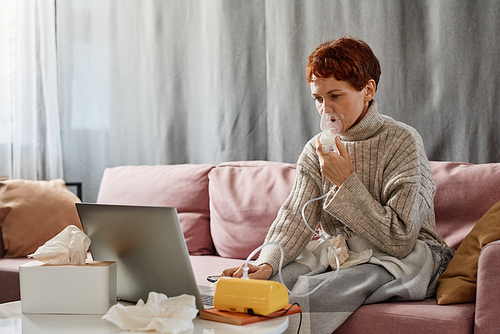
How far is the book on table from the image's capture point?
2.85 ft

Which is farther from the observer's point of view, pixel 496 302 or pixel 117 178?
pixel 117 178

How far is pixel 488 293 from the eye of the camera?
43.2 inches

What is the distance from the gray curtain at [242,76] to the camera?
190 cm

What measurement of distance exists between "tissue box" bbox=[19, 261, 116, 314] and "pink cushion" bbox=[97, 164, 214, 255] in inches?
45.7

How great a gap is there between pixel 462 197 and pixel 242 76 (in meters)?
1.27

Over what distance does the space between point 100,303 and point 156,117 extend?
193 cm

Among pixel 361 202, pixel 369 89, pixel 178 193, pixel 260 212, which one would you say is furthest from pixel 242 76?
pixel 361 202

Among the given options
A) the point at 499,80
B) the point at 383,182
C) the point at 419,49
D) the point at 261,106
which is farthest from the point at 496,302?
the point at 261,106

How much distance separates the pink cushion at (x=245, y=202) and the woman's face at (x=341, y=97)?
1.73 ft

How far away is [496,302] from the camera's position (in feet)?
3.57

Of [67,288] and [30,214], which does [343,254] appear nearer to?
[67,288]

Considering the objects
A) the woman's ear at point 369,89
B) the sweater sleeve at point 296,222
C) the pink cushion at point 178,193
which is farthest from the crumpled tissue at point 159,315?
the pink cushion at point 178,193

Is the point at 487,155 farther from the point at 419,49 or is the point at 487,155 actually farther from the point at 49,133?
the point at 49,133

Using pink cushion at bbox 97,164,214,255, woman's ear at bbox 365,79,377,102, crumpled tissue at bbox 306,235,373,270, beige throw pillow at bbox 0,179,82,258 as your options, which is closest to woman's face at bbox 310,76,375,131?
woman's ear at bbox 365,79,377,102
